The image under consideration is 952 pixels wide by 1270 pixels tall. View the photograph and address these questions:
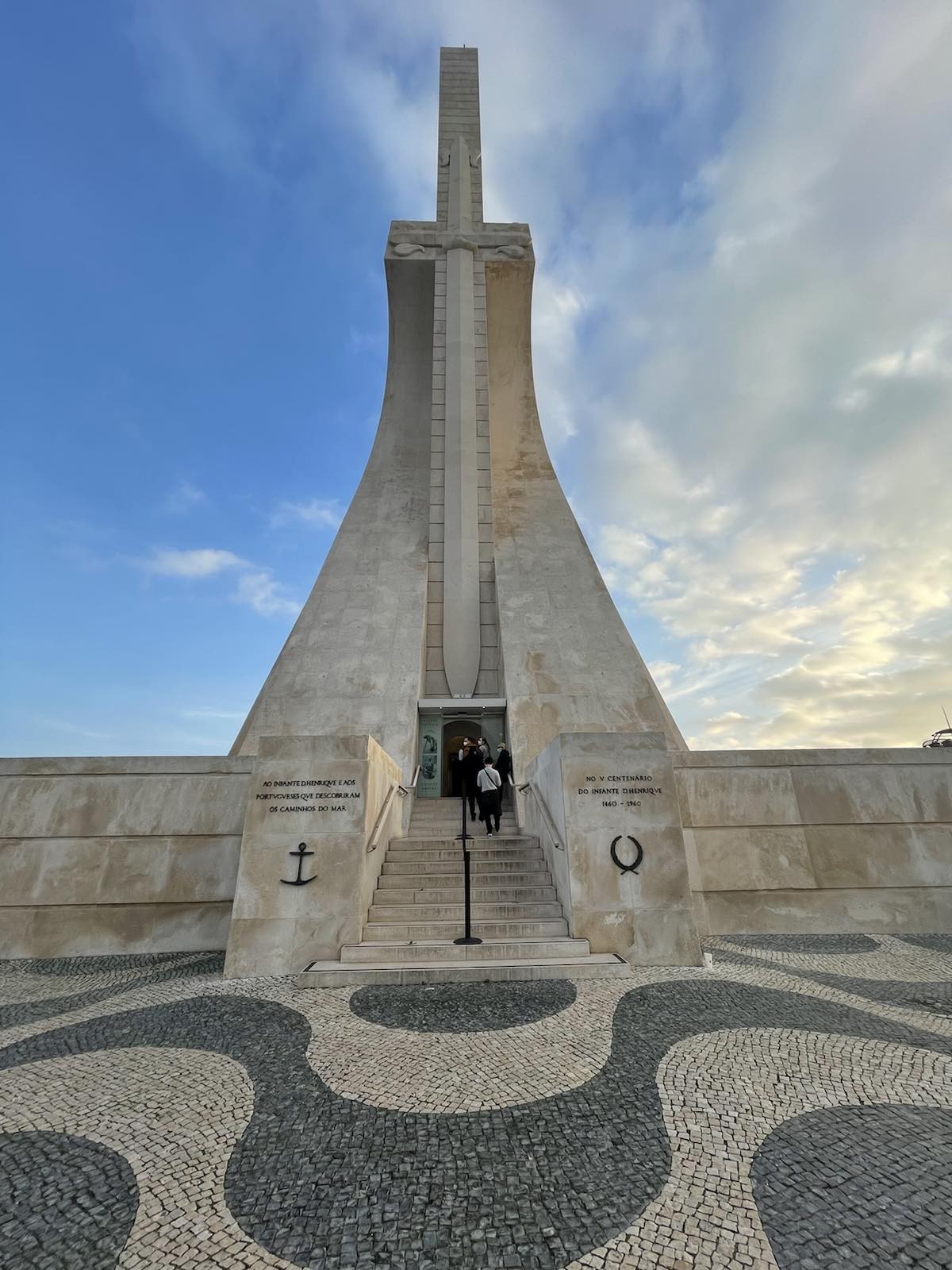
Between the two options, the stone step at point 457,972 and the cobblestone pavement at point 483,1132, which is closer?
the cobblestone pavement at point 483,1132

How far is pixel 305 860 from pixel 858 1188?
522 centimetres

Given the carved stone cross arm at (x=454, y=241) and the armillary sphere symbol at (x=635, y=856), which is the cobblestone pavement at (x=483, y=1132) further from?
the carved stone cross arm at (x=454, y=241)

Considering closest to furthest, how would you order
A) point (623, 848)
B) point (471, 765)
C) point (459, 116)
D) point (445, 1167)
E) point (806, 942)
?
point (445, 1167) < point (623, 848) < point (806, 942) < point (471, 765) < point (459, 116)

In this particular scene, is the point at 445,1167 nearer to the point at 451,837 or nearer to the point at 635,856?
the point at 635,856

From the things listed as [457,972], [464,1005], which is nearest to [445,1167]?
[464,1005]

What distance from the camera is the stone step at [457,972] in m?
5.04

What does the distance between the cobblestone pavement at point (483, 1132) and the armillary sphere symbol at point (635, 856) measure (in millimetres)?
1441

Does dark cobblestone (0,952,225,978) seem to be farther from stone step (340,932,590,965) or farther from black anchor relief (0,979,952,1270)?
black anchor relief (0,979,952,1270)

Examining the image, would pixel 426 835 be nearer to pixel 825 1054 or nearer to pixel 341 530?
pixel 825 1054

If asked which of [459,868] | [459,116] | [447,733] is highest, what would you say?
[459,116]

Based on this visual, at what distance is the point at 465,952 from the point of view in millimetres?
5500

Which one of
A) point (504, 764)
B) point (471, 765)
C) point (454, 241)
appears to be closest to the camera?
point (471, 765)

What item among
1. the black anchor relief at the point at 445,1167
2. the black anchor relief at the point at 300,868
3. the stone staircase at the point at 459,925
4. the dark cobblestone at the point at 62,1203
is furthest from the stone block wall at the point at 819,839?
the dark cobblestone at the point at 62,1203

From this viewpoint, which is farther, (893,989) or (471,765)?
(471,765)
